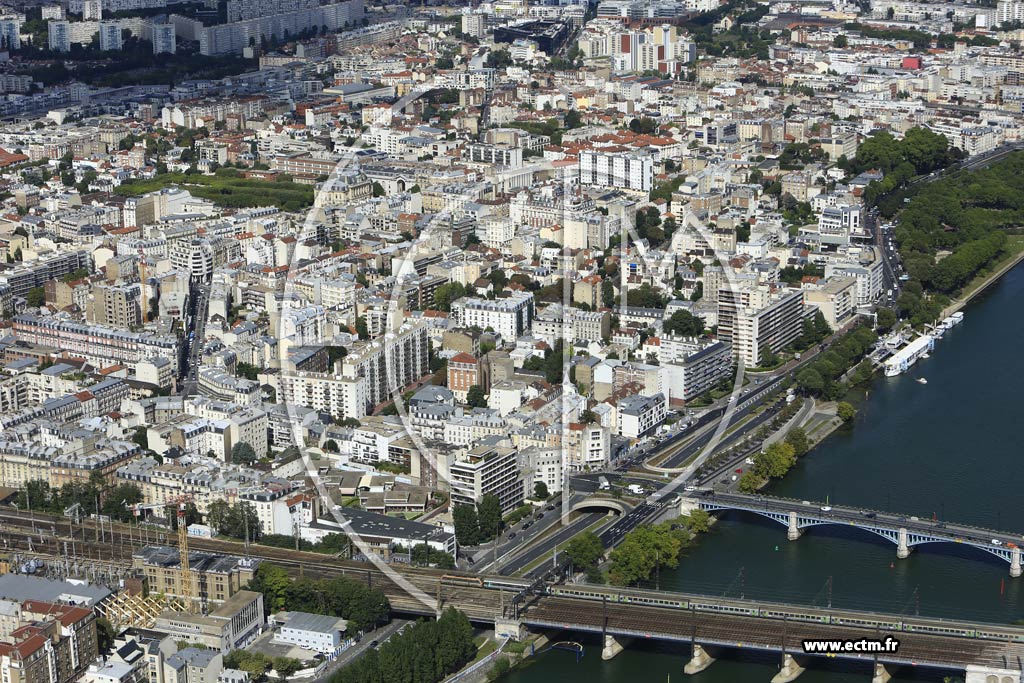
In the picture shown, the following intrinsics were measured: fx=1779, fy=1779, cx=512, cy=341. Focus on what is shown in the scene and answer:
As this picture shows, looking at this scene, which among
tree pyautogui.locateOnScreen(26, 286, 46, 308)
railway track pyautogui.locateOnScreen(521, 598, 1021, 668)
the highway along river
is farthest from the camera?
tree pyautogui.locateOnScreen(26, 286, 46, 308)

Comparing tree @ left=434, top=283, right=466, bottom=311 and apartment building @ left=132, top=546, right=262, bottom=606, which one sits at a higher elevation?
tree @ left=434, top=283, right=466, bottom=311

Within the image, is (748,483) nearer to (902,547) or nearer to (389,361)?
(902,547)

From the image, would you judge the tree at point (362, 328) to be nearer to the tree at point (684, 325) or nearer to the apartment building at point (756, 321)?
the tree at point (684, 325)

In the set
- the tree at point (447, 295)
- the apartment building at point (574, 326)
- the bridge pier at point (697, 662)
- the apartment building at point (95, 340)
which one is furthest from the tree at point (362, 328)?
the bridge pier at point (697, 662)

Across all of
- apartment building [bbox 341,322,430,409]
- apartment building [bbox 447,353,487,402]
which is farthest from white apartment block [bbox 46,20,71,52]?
apartment building [bbox 447,353,487,402]

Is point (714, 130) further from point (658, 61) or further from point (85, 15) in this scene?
point (85, 15)

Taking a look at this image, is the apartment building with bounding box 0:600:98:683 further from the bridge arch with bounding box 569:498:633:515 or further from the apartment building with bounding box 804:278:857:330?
the apartment building with bounding box 804:278:857:330

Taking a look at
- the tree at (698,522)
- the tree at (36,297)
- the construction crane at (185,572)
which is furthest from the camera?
the tree at (36,297)
